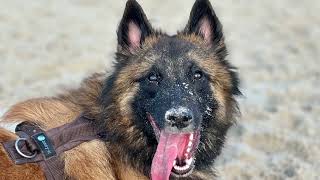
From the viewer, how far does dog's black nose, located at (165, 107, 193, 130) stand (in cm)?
410

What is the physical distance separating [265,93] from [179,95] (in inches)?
163

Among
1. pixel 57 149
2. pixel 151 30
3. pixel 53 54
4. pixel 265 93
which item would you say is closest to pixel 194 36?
pixel 151 30

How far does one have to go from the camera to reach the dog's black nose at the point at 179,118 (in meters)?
4.10

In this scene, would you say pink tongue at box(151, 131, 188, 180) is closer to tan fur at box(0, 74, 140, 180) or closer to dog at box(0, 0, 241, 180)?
dog at box(0, 0, 241, 180)

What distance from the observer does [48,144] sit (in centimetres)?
418

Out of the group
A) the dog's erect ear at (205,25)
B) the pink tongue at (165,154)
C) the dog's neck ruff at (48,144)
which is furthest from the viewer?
the dog's erect ear at (205,25)

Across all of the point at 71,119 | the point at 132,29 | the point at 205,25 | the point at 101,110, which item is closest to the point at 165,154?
the point at 101,110

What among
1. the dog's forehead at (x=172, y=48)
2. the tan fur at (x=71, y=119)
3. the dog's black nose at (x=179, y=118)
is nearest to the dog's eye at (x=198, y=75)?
the dog's forehead at (x=172, y=48)

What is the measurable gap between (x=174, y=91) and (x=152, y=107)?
198 mm

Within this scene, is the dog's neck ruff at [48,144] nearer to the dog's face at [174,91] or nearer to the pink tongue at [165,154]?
the dog's face at [174,91]

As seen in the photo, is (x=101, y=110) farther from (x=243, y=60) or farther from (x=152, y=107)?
(x=243, y=60)

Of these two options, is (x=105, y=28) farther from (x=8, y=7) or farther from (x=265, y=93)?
(x=265, y=93)

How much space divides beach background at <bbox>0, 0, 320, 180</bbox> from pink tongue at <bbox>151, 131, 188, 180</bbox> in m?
0.87

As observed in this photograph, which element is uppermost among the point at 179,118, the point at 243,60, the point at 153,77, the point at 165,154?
the point at 153,77
